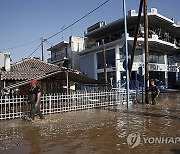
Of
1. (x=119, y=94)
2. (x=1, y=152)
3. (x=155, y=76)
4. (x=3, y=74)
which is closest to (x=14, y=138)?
(x=1, y=152)

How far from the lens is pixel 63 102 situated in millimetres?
12195

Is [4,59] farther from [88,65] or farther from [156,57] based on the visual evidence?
[156,57]

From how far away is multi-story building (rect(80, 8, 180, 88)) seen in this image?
101 ft

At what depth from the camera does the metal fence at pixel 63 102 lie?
10.3 metres

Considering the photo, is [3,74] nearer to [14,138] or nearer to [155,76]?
[14,138]

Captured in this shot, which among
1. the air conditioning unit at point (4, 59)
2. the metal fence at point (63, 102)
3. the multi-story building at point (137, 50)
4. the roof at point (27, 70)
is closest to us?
the air conditioning unit at point (4, 59)

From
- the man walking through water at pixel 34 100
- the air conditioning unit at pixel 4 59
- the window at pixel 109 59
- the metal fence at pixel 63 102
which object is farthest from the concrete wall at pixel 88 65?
the man walking through water at pixel 34 100

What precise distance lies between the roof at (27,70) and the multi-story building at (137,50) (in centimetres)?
1094

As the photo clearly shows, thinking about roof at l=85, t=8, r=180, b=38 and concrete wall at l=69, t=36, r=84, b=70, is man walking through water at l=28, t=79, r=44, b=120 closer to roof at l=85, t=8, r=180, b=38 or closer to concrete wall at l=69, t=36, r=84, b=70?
roof at l=85, t=8, r=180, b=38

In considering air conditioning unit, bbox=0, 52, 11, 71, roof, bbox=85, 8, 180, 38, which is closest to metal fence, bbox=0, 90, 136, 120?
air conditioning unit, bbox=0, 52, 11, 71

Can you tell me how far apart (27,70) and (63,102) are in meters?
8.06

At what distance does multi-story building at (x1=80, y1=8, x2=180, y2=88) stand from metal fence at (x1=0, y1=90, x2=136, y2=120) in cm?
1405

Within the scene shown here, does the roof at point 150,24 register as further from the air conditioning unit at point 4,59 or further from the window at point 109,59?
the air conditioning unit at point 4,59

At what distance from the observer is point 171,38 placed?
1483 inches
